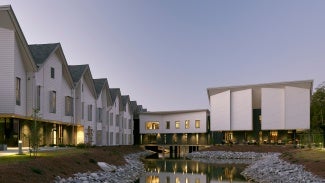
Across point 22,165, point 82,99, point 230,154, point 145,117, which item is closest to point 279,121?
point 230,154

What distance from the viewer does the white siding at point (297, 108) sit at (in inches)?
2191

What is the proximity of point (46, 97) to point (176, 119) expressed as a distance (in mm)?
35560

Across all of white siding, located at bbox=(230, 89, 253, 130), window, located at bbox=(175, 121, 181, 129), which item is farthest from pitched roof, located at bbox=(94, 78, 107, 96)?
white siding, located at bbox=(230, 89, 253, 130)

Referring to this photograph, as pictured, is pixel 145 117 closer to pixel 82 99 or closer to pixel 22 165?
pixel 82 99

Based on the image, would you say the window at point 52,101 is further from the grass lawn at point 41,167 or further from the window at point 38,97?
the grass lawn at point 41,167

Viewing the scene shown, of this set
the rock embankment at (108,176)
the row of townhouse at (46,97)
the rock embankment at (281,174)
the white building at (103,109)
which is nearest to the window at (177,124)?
the row of townhouse at (46,97)

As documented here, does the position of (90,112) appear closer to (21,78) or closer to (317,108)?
(21,78)

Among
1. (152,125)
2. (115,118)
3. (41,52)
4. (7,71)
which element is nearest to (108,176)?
(7,71)

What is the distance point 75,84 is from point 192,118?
93.3ft

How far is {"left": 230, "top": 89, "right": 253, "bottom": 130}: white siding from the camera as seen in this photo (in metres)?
58.4

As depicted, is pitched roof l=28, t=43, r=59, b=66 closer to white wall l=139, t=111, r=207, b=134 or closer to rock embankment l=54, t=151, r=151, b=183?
rock embankment l=54, t=151, r=151, b=183

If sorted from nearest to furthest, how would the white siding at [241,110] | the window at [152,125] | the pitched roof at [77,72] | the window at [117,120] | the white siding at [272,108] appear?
the pitched roof at [77,72], the white siding at [272,108], the white siding at [241,110], the window at [117,120], the window at [152,125]

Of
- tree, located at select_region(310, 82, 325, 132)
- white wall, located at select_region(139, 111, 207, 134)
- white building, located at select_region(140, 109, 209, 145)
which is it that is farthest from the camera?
tree, located at select_region(310, 82, 325, 132)

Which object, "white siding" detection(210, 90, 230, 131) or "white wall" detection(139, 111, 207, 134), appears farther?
"white wall" detection(139, 111, 207, 134)
